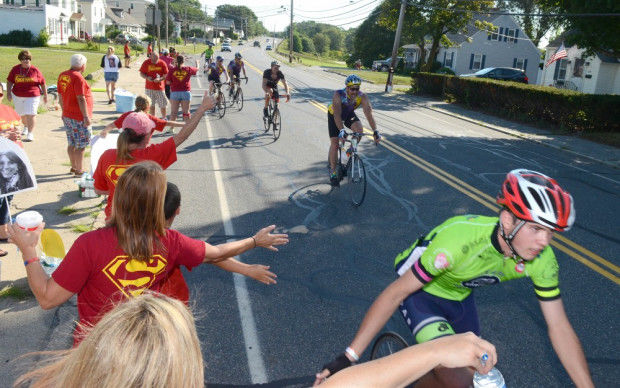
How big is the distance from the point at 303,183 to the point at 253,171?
1.35 m

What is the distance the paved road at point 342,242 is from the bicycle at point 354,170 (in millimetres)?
255

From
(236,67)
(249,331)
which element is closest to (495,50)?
(236,67)

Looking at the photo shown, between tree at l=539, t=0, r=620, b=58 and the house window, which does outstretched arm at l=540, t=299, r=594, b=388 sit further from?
the house window

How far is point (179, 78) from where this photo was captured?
571 inches

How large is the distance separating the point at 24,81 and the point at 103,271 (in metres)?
9.85

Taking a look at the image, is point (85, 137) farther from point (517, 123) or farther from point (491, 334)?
point (517, 123)

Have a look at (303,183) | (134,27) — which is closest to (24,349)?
(303,183)

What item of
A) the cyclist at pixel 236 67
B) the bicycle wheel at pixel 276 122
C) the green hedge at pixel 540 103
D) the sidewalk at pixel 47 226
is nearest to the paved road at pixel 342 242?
the bicycle wheel at pixel 276 122

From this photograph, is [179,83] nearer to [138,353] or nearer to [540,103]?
[138,353]

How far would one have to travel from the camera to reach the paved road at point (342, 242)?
4.69 m

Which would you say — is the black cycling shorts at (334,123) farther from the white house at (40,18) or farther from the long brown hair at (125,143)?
the white house at (40,18)

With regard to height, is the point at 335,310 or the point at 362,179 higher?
the point at 362,179

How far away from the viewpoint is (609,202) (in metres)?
→ 10.1

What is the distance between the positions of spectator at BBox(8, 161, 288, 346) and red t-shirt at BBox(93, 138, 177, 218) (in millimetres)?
1822
